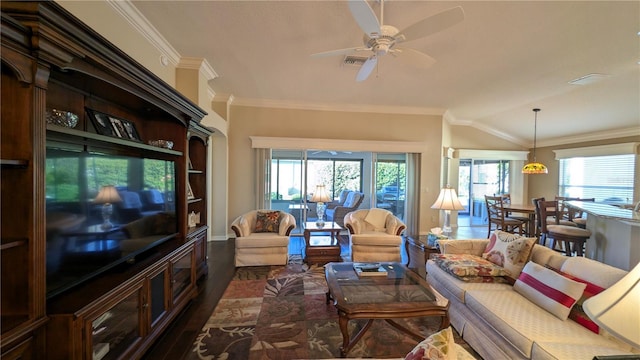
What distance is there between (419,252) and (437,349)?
2.88 m

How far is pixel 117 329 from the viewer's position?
176 centimetres

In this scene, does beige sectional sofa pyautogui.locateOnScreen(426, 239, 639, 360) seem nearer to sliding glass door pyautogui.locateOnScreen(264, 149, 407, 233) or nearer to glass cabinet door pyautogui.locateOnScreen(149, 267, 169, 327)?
glass cabinet door pyautogui.locateOnScreen(149, 267, 169, 327)

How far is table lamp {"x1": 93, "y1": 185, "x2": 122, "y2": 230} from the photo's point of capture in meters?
1.85

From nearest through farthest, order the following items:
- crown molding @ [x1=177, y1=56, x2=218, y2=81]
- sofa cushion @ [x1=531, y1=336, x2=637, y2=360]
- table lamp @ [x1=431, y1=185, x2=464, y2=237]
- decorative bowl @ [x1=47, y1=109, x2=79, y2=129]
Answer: sofa cushion @ [x1=531, y1=336, x2=637, y2=360] → decorative bowl @ [x1=47, y1=109, x2=79, y2=129] → table lamp @ [x1=431, y1=185, x2=464, y2=237] → crown molding @ [x1=177, y1=56, x2=218, y2=81]

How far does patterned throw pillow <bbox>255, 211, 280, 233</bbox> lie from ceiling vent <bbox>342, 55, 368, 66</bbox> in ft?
8.82

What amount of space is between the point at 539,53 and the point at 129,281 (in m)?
5.08

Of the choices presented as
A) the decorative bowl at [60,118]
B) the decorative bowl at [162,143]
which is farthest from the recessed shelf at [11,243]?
the decorative bowl at [162,143]

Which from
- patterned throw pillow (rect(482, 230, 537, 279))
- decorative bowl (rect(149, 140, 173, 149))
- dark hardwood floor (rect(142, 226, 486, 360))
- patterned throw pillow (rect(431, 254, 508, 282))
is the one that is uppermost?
decorative bowl (rect(149, 140, 173, 149))

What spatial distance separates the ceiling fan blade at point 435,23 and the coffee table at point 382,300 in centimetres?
223

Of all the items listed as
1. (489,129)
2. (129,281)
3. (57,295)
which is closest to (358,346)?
(129,281)

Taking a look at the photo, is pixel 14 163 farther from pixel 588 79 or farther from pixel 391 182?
pixel 588 79

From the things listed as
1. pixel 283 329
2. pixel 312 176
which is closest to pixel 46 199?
pixel 283 329

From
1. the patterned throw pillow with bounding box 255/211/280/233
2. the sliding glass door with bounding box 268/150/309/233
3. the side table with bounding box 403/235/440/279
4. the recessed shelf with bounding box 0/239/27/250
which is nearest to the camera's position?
the recessed shelf with bounding box 0/239/27/250

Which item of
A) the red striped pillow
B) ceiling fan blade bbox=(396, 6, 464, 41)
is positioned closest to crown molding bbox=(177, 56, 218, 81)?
ceiling fan blade bbox=(396, 6, 464, 41)
